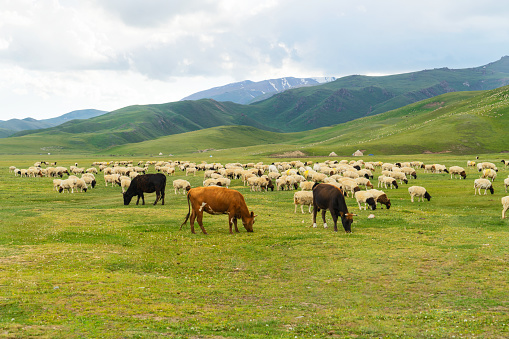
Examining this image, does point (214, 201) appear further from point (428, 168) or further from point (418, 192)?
point (428, 168)

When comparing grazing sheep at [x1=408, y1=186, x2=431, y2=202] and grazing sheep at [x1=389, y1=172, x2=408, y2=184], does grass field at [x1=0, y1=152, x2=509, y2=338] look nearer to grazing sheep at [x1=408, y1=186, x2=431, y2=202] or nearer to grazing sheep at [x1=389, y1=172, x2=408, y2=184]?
grazing sheep at [x1=408, y1=186, x2=431, y2=202]

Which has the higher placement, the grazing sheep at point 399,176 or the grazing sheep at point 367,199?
the grazing sheep at point 399,176

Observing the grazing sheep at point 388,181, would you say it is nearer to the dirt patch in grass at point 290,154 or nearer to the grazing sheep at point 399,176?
the grazing sheep at point 399,176

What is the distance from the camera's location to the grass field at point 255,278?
9977mm

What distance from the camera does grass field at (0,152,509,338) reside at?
998 cm

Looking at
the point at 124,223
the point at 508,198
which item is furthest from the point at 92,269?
the point at 508,198

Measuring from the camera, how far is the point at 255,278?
14.8 meters

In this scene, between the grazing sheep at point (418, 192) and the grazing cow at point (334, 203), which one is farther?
the grazing sheep at point (418, 192)

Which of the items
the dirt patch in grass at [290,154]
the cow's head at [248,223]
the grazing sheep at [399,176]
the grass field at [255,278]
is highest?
the dirt patch in grass at [290,154]

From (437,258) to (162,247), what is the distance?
12.7 m

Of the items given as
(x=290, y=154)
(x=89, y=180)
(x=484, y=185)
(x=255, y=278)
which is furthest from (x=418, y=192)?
(x=290, y=154)

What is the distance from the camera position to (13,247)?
59.8 feet

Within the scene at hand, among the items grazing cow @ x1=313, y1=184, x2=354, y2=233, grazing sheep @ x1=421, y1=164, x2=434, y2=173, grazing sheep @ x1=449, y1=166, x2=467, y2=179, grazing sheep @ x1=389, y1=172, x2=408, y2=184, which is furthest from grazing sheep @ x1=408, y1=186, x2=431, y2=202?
grazing sheep @ x1=421, y1=164, x2=434, y2=173

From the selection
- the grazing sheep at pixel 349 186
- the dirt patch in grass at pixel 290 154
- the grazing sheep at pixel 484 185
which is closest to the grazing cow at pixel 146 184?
the grazing sheep at pixel 349 186
